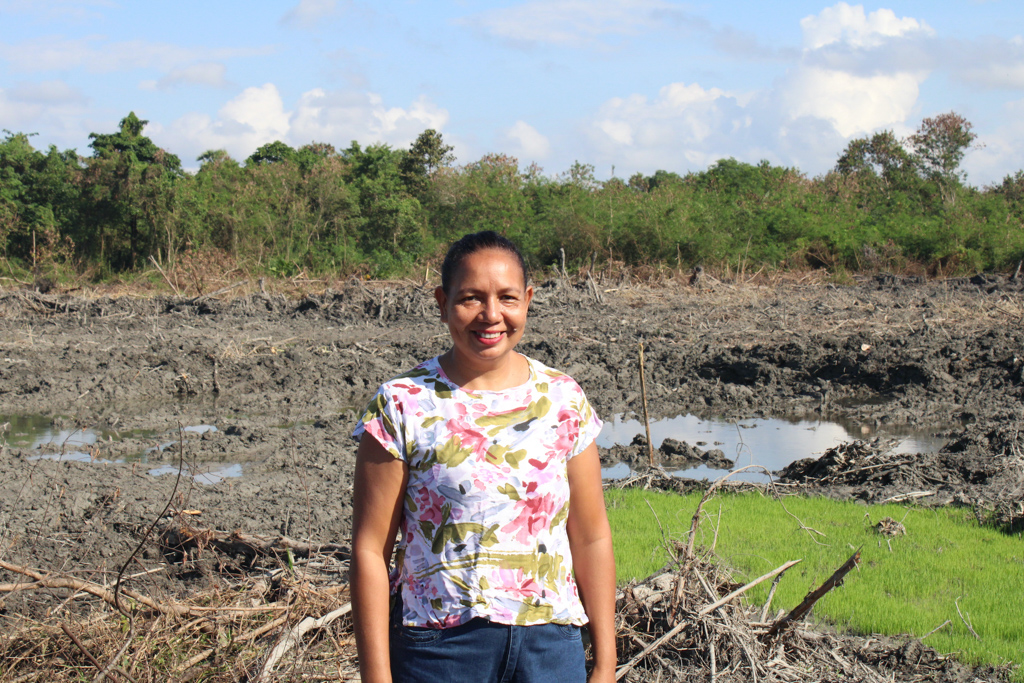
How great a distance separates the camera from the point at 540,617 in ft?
6.05

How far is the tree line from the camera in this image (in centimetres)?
2291

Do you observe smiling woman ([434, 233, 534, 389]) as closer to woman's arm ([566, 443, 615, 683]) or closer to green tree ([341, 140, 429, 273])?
woman's arm ([566, 443, 615, 683])

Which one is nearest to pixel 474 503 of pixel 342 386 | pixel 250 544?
pixel 250 544

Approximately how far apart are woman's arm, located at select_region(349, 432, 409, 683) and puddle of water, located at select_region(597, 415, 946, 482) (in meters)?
5.93

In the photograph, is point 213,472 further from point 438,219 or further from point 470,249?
point 438,219

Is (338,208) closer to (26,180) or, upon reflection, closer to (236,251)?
(236,251)

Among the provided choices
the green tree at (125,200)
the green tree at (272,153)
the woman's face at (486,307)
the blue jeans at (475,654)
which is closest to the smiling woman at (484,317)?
the woman's face at (486,307)

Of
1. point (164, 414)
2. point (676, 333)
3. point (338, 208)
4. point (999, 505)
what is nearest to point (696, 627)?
point (999, 505)

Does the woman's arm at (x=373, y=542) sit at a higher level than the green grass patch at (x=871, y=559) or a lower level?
higher

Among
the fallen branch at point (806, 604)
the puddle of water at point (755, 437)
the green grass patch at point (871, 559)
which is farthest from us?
the puddle of water at point (755, 437)

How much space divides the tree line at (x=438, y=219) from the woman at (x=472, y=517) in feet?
68.7

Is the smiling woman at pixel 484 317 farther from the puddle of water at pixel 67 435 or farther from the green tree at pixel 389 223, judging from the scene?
the green tree at pixel 389 223

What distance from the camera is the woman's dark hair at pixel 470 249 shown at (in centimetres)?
198

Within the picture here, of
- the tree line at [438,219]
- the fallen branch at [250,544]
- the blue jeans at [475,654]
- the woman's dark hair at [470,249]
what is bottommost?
the fallen branch at [250,544]
